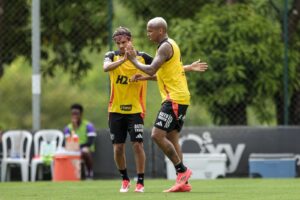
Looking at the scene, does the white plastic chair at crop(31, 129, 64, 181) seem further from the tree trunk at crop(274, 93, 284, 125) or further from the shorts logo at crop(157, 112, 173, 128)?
the shorts logo at crop(157, 112, 173, 128)

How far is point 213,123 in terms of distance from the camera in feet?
72.5

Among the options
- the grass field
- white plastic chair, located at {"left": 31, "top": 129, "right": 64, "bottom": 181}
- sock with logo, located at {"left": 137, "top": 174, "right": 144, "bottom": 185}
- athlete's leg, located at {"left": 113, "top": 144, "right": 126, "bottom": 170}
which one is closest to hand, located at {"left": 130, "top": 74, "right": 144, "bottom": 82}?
athlete's leg, located at {"left": 113, "top": 144, "right": 126, "bottom": 170}

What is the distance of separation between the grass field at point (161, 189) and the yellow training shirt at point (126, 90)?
1.17 meters

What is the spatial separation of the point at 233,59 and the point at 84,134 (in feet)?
10.7

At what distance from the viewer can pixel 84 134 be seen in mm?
21234

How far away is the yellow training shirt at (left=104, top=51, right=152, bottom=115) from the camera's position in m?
15.1

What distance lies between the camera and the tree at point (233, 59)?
21.3 m

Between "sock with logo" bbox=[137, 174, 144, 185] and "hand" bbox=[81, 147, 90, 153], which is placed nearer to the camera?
"sock with logo" bbox=[137, 174, 144, 185]

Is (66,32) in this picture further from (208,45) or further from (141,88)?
(141,88)

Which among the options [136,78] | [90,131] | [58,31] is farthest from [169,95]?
[58,31]

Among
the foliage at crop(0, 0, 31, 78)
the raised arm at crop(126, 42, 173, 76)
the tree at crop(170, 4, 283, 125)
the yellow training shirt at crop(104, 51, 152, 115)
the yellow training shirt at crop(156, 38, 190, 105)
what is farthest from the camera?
the foliage at crop(0, 0, 31, 78)

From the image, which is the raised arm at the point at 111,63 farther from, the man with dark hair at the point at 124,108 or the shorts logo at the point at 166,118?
the shorts logo at the point at 166,118

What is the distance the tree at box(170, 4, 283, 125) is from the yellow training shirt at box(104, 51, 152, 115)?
19.9ft

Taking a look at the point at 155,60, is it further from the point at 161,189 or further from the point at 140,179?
the point at 161,189
